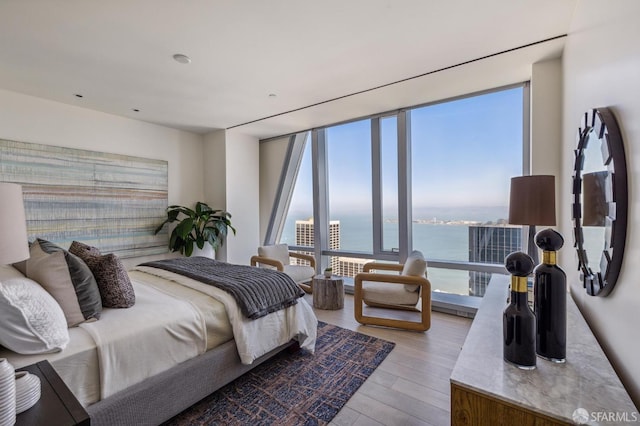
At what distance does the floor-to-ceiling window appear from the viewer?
3.36 metres

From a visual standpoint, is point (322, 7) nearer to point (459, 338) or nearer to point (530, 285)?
point (530, 285)

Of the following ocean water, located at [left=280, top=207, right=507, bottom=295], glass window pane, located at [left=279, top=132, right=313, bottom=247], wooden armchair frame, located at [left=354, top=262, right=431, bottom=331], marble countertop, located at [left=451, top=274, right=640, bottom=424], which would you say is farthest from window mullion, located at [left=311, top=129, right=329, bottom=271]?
marble countertop, located at [left=451, top=274, right=640, bottom=424]

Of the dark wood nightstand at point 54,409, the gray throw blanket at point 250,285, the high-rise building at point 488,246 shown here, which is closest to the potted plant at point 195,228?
the gray throw blanket at point 250,285

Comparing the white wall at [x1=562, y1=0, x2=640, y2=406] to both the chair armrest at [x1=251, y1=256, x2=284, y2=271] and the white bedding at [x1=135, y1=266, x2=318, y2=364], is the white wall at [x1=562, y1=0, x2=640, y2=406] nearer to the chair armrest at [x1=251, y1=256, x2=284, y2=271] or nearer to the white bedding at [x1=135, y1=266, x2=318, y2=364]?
the white bedding at [x1=135, y1=266, x2=318, y2=364]

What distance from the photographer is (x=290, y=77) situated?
9.71 ft

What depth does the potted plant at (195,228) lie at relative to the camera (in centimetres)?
450

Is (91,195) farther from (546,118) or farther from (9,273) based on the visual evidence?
(546,118)

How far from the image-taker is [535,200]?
194cm

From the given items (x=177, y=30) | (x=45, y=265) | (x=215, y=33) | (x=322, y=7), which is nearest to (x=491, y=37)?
(x=322, y=7)

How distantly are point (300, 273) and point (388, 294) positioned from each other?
1.47 metres

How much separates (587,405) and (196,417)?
78.9 inches

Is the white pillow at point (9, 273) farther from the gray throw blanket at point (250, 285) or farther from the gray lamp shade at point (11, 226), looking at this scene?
the gray throw blanket at point (250, 285)

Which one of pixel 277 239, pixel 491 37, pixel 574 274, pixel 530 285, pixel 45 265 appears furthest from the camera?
pixel 277 239
